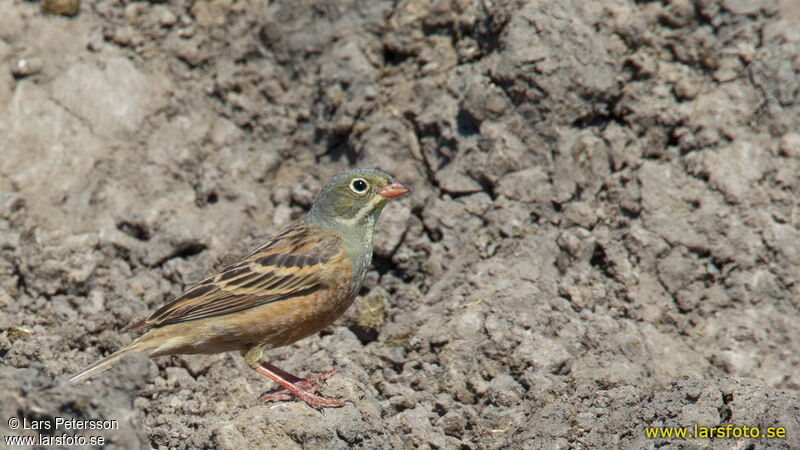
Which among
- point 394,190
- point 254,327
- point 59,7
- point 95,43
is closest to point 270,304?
point 254,327

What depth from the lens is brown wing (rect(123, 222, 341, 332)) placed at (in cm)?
662

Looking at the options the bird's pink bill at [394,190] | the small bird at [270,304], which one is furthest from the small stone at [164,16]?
the bird's pink bill at [394,190]

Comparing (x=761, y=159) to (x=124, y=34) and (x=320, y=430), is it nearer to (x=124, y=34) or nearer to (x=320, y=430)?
(x=320, y=430)

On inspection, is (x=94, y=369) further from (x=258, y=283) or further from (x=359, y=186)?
(x=359, y=186)

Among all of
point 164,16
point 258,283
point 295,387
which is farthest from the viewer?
point 164,16

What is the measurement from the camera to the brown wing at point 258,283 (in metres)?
6.62

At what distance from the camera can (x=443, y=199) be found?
8195mm

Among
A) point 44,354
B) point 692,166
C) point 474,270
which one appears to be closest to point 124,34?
point 44,354

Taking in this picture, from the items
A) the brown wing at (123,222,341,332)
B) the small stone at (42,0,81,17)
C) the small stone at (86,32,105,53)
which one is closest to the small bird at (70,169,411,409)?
the brown wing at (123,222,341,332)

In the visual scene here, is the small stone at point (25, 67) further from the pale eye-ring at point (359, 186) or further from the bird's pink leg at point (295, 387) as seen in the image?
the bird's pink leg at point (295, 387)

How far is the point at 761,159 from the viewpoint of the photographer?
775cm

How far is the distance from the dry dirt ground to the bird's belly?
0.47 meters

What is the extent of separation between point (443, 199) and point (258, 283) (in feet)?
7.16

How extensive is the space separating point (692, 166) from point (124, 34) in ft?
20.1
